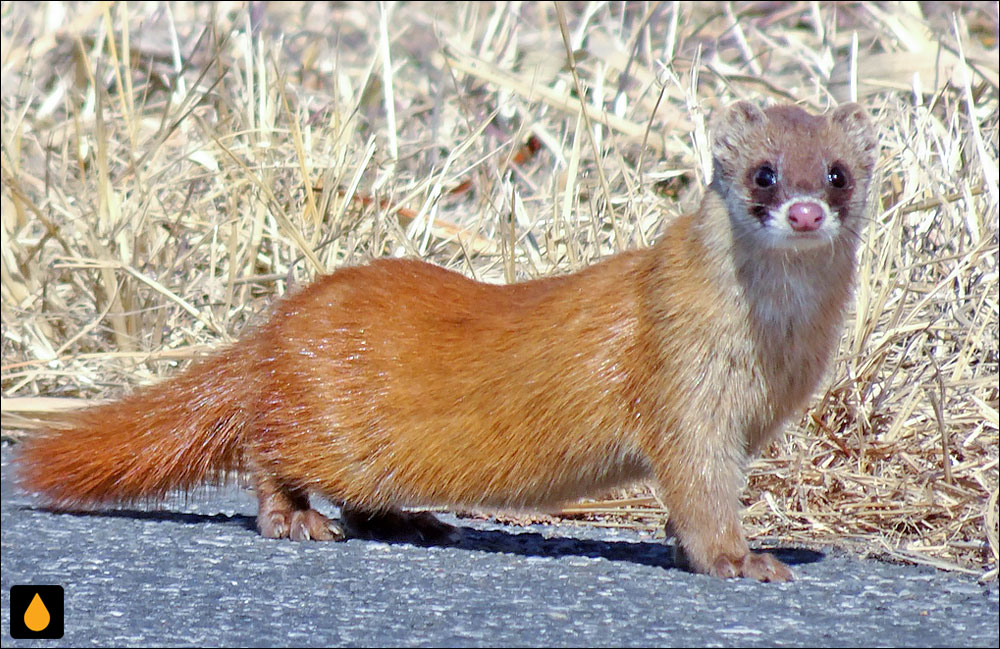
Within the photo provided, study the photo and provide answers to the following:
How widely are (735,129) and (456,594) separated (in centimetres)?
138

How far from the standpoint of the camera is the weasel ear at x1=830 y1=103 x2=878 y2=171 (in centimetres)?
398

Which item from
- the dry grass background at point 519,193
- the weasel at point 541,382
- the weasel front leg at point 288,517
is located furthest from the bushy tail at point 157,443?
the dry grass background at point 519,193

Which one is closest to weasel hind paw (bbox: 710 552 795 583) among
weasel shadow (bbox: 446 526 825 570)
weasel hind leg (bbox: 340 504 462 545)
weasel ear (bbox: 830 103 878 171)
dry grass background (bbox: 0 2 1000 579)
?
weasel shadow (bbox: 446 526 825 570)

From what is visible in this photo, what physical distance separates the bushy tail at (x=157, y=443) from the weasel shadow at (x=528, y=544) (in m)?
0.08

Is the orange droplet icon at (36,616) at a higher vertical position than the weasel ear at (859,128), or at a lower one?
lower

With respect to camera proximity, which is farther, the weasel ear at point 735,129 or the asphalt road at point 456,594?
the weasel ear at point 735,129

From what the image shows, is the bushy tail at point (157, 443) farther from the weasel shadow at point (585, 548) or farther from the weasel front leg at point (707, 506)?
Result: the weasel front leg at point (707, 506)

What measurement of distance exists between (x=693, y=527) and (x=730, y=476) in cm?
16

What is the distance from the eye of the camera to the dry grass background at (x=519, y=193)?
15.1 ft

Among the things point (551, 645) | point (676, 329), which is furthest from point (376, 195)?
point (551, 645)

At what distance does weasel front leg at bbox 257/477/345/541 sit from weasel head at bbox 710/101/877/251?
1.47m

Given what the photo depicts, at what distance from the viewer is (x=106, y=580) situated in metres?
3.81

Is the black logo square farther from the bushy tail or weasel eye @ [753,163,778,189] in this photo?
weasel eye @ [753,163,778,189]

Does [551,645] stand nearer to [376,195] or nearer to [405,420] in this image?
[405,420]
